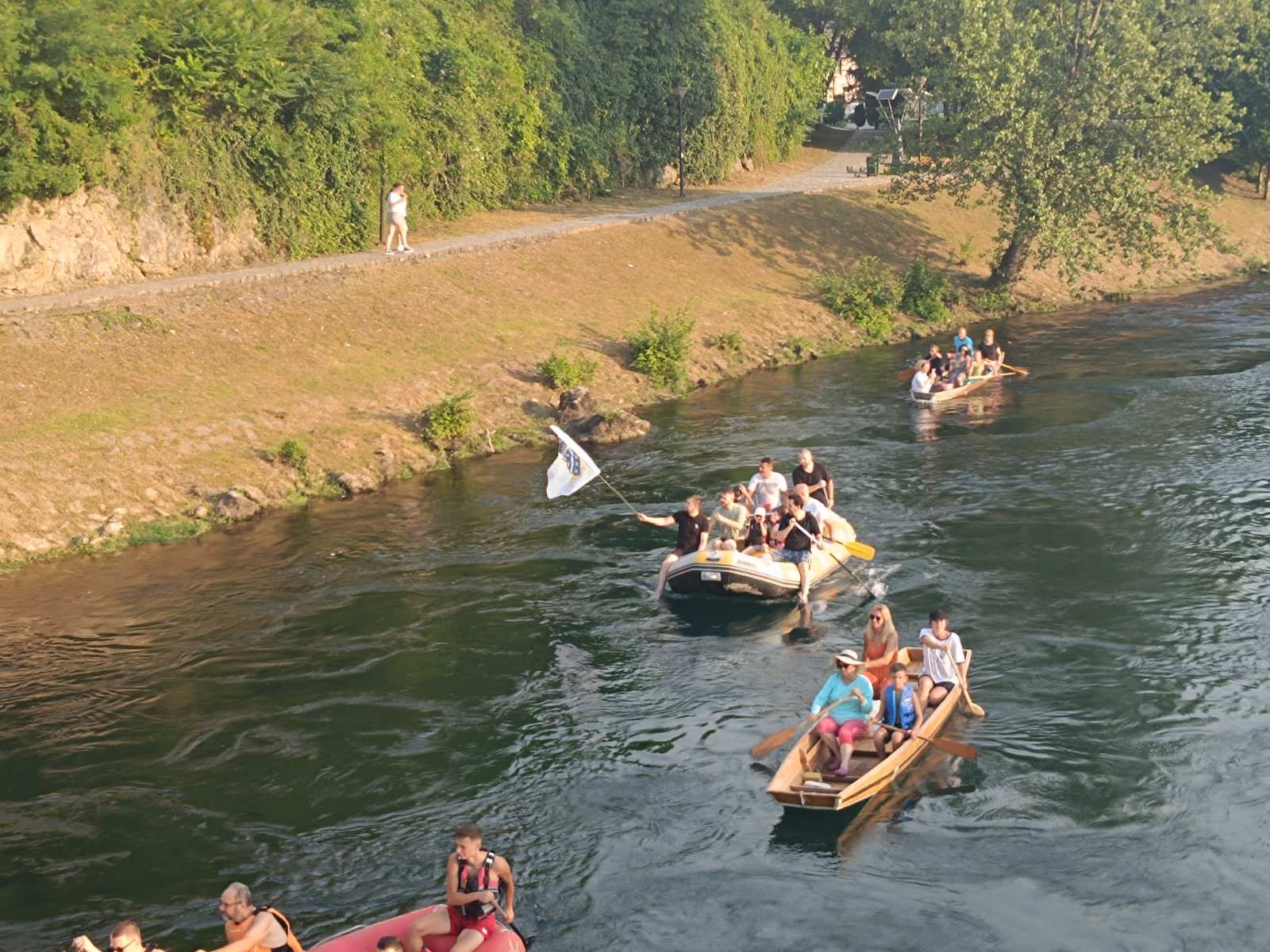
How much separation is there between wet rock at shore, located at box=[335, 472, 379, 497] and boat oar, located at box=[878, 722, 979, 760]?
47.6ft

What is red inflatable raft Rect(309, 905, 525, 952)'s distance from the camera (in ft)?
37.6

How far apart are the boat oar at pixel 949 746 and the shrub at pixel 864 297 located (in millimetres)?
28040

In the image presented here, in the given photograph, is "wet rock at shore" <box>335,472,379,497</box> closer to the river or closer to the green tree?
the river

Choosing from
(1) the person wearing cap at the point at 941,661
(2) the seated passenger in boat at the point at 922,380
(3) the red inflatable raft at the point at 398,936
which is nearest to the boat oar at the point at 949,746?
(1) the person wearing cap at the point at 941,661

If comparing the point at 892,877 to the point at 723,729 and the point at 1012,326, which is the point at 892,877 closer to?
the point at 723,729

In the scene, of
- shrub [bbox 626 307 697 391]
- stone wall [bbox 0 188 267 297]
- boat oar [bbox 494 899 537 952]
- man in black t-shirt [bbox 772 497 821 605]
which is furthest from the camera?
shrub [bbox 626 307 697 391]

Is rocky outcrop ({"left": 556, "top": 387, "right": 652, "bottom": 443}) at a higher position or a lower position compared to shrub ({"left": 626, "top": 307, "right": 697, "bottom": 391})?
lower

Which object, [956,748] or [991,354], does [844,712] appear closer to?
[956,748]

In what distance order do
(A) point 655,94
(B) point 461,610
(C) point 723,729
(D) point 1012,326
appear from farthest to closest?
1. (A) point 655,94
2. (D) point 1012,326
3. (B) point 461,610
4. (C) point 723,729

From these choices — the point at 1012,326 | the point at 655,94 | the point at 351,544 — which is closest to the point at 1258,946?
the point at 351,544

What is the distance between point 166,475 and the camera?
1017 inches

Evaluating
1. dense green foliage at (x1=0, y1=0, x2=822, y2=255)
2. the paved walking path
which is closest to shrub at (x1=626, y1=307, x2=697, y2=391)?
the paved walking path

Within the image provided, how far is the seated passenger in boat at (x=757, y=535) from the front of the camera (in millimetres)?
21312

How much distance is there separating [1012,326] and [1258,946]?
112 ft
